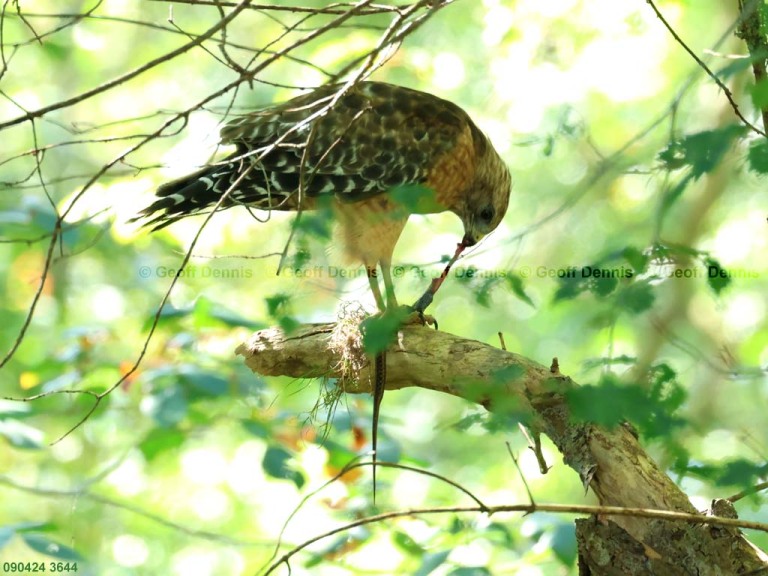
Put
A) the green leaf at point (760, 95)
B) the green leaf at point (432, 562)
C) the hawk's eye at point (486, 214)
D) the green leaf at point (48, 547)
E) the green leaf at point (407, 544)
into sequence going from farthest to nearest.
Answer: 1. the hawk's eye at point (486, 214)
2. the green leaf at point (407, 544)
3. the green leaf at point (48, 547)
4. the green leaf at point (432, 562)
5. the green leaf at point (760, 95)

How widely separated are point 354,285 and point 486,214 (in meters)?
0.91

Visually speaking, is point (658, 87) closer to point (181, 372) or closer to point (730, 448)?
point (730, 448)

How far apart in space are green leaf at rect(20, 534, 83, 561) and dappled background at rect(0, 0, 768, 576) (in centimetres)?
2

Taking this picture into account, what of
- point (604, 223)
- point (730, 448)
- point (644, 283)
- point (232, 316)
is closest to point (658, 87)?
point (604, 223)

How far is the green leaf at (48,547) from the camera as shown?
266cm

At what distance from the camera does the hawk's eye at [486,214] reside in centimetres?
405

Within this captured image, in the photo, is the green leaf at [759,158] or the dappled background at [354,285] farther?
the dappled background at [354,285]

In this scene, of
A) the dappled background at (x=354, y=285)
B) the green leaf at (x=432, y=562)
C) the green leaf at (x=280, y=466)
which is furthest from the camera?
the green leaf at (x=280, y=466)

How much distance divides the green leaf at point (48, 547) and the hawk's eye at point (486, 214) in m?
2.32

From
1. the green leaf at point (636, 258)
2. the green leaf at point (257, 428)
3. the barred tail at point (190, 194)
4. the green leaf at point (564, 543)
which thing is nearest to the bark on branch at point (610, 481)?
the green leaf at point (564, 543)

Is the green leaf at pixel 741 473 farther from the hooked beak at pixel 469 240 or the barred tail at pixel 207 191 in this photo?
the hooked beak at pixel 469 240

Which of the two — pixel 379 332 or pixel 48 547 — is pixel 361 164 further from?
pixel 379 332

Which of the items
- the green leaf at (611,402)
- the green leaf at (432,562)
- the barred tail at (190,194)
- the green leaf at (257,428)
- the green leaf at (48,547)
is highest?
the barred tail at (190,194)

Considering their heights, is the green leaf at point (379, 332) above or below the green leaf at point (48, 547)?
below
